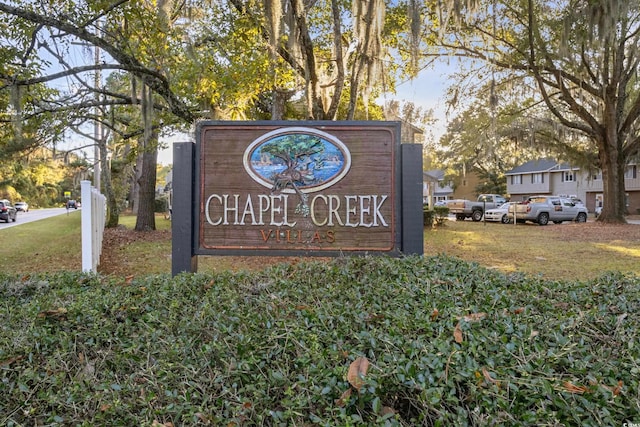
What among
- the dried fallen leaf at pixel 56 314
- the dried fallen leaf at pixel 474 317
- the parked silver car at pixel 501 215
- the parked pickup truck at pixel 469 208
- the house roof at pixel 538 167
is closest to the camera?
the dried fallen leaf at pixel 474 317

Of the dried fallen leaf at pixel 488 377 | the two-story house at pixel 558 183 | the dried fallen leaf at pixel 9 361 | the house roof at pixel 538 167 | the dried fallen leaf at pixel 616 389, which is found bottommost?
the dried fallen leaf at pixel 9 361

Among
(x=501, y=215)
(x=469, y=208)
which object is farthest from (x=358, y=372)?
(x=469, y=208)

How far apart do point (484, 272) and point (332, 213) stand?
1.71m

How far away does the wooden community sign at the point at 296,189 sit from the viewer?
14.1 feet

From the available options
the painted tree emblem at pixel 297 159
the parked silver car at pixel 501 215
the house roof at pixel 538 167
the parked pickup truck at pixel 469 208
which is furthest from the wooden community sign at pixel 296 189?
the house roof at pixel 538 167

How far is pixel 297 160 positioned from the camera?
4293mm

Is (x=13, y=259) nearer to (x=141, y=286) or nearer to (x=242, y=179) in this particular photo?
(x=242, y=179)

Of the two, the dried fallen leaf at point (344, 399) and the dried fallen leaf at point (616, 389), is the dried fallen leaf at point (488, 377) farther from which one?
the dried fallen leaf at point (344, 399)

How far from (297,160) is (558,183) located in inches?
1424

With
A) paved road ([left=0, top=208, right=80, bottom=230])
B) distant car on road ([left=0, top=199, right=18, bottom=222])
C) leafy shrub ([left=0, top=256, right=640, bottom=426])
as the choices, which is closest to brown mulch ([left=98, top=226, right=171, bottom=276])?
leafy shrub ([left=0, top=256, right=640, bottom=426])

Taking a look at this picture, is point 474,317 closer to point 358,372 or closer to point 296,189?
point 358,372

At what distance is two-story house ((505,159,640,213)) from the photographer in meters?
29.1

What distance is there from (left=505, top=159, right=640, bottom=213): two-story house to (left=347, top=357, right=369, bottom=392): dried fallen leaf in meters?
32.1

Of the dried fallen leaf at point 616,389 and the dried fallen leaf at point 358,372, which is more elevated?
the dried fallen leaf at point 358,372
